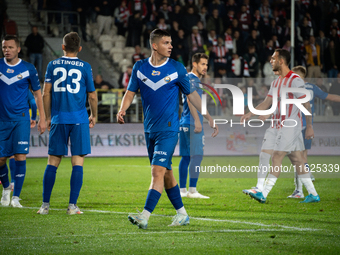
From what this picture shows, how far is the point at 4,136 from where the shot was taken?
666 cm

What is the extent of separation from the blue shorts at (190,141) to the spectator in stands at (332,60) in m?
12.8

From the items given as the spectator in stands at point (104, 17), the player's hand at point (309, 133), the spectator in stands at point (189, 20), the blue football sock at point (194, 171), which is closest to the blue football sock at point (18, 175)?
the blue football sock at point (194, 171)

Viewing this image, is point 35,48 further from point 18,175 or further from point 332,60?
point 18,175

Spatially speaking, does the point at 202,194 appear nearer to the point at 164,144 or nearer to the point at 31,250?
the point at 164,144

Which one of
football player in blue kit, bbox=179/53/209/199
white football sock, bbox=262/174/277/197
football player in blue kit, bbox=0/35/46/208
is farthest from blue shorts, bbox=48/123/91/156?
white football sock, bbox=262/174/277/197

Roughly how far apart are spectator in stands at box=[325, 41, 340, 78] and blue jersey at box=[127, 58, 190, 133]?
50.1 feet

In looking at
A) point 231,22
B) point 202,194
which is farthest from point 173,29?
point 202,194

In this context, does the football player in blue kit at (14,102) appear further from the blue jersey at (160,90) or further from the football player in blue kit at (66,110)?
the blue jersey at (160,90)

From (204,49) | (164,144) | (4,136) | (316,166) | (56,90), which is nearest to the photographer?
(164,144)

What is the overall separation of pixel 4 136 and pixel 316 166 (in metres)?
8.87

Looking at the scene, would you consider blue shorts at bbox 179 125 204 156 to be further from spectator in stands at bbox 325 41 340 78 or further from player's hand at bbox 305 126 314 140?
spectator in stands at bbox 325 41 340 78

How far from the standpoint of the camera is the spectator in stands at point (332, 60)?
19.3m

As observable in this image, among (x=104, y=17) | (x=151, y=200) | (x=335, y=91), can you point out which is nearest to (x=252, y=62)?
(x=335, y=91)

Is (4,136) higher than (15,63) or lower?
lower
